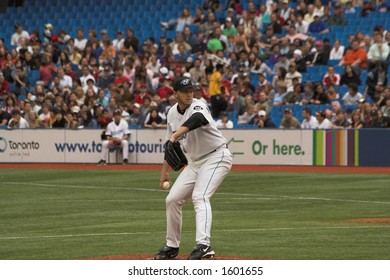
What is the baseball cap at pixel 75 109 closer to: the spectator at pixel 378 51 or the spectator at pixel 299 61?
the spectator at pixel 299 61

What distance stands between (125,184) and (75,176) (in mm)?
2893

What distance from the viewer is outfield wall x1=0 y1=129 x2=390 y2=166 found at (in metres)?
27.5

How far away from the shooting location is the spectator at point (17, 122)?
3127 cm

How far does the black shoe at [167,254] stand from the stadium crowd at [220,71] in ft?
54.7

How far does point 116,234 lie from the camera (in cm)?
1379

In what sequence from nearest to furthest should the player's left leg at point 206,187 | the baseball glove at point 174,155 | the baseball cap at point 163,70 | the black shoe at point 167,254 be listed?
the player's left leg at point 206,187 < the black shoe at point 167,254 < the baseball glove at point 174,155 < the baseball cap at point 163,70

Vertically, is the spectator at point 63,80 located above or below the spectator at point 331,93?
above

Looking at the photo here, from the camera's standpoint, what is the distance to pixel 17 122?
103 ft

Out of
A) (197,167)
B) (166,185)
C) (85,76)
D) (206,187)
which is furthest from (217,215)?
(85,76)

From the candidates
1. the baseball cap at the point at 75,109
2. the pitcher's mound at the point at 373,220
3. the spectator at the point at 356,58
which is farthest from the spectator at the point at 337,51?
the pitcher's mound at the point at 373,220

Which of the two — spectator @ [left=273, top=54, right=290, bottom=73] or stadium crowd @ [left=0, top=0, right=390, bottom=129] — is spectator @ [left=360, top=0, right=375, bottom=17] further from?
spectator @ [left=273, top=54, right=290, bottom=73]

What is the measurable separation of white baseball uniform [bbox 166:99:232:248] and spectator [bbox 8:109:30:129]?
20.6 m

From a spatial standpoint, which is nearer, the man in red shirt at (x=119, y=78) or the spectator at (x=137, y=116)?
the spectator at (x=137, y=116)

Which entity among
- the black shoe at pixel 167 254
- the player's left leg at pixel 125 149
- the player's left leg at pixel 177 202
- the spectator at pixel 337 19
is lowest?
the black shoe at pixel 167 254
